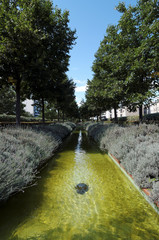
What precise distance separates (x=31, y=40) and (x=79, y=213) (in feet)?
32.8

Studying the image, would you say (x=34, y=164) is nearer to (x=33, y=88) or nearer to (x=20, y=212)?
(x=20, y=212)

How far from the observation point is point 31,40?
8555 millimetres

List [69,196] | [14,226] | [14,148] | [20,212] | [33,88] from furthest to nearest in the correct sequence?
1. [33,88]
2. [14,148]
3. [69,196]
4. [20,212]
5. [14,226]

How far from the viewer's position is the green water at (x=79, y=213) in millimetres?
2244

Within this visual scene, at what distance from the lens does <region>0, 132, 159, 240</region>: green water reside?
224 centimetres

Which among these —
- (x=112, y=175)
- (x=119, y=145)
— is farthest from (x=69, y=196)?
(x=119, y=145)

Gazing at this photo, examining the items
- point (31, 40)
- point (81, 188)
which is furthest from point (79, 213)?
point (31, 40)

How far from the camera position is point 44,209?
2.89 meters

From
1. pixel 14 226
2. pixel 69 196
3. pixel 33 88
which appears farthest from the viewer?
pixel 33 88

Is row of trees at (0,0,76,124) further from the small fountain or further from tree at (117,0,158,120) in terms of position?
the small fountain

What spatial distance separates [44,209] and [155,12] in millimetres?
13150

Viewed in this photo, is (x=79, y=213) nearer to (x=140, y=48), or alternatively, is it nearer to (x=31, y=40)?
(x=140, y=48)

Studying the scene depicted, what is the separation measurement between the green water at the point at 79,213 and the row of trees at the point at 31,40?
332 inches

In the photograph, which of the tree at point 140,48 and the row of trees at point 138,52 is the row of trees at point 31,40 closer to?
the row of trees at point 138,52
